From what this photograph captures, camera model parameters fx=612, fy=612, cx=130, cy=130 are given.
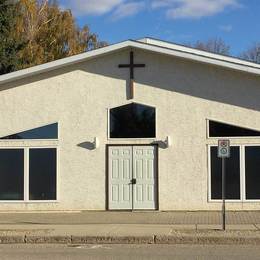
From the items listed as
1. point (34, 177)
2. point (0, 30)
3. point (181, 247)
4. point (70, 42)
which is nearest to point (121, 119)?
point (34, 177)

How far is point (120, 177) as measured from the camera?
66.6 ft

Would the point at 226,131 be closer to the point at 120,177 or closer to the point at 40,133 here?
the point at 120,177

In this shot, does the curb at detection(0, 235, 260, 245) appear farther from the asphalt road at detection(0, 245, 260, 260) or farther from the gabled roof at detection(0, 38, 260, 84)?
the gabled roof at detection(0, 38, 260, 84)

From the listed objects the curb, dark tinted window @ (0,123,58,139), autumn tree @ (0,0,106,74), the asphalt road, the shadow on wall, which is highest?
autumn tree @ (0,0,106,74)

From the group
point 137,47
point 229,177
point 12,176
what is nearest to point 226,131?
point 229,177

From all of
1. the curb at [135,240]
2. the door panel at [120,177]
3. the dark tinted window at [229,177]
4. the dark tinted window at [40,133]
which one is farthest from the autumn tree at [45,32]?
the curb at [135,240]

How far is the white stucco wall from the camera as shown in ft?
65.7

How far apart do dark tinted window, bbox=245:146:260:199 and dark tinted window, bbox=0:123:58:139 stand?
Result: 6.41m

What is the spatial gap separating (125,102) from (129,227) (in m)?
5.75

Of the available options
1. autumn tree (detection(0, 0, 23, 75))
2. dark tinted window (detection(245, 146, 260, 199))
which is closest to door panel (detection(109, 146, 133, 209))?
dark tinted window (detection(245, 146, 260, 199))

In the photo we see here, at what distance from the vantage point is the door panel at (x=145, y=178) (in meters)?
20.2

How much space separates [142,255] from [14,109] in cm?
1030

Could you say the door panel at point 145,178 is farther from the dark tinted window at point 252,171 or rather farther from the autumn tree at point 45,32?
the autumn tree at point 45,32

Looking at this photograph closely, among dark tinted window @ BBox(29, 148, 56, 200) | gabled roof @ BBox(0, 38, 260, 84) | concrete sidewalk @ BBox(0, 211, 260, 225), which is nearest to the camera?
concrete sidewalk @ BBox(0, 211, 260, 225)
